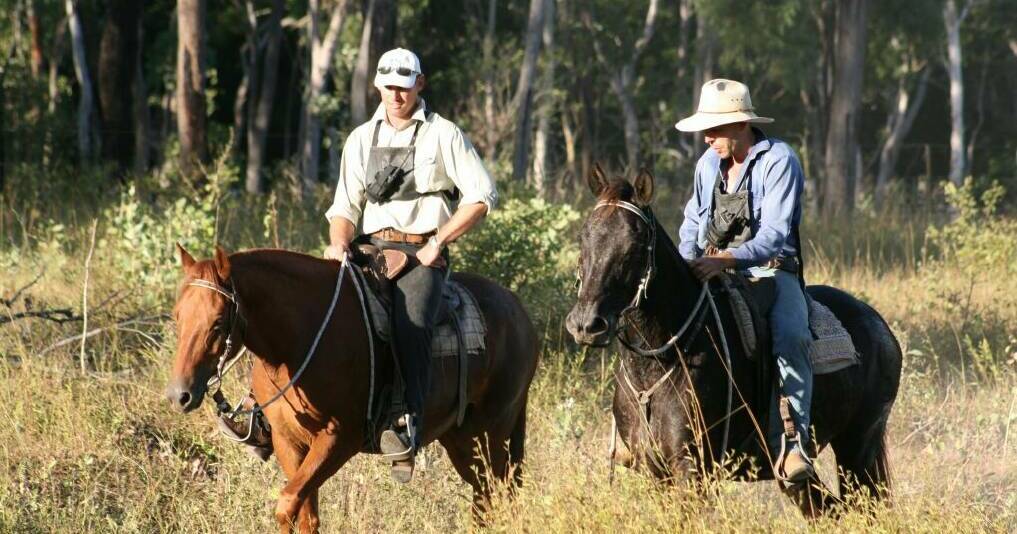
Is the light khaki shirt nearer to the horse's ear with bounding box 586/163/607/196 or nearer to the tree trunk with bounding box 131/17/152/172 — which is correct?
the horse's ear with bounding box 586/163/607/196

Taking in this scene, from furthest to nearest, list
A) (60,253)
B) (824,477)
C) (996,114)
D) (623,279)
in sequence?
(996,114) < (60,253) < (824,477) < (623,279)

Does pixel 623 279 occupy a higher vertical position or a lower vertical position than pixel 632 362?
higher

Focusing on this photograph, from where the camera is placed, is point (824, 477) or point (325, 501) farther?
point (824, 477)

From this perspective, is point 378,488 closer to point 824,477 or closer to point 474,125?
point 824,477

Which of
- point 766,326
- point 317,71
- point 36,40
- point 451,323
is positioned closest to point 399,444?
point 451,323

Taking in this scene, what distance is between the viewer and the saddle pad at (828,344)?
275 inches

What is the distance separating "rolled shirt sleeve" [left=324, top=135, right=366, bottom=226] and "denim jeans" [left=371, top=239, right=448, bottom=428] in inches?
23.1

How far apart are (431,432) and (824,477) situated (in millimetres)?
2923

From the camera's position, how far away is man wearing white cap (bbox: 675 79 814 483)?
6.61 metres

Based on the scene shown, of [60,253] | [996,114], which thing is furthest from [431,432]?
[996,114]

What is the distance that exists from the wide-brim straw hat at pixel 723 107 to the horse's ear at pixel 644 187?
691 millimetres

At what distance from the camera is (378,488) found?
8.09m

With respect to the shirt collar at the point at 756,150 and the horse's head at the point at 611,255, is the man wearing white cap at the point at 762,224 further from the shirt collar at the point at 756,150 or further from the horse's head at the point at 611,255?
the horse's head at the point at 611,255

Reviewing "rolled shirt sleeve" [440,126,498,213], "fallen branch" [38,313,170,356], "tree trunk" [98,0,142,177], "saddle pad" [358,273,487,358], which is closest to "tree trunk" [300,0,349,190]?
"tree trunk" [98,0,142,177]
